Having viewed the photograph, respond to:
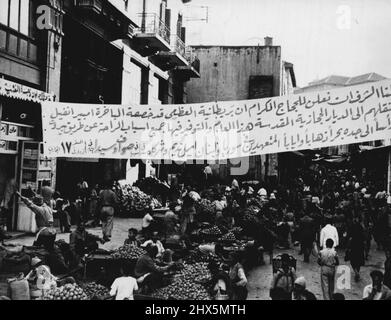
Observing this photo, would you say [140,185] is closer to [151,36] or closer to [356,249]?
[151,36]

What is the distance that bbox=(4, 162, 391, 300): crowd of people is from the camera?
7.29 metres

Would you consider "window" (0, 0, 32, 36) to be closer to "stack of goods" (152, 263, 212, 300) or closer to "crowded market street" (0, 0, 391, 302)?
"crowded market street" (0, 0, 391, 302)

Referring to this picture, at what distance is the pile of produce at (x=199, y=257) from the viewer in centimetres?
852

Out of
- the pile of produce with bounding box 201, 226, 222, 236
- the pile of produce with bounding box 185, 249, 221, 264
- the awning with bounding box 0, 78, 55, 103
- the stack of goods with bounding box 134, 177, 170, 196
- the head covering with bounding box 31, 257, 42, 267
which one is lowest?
the pile of produce with bounding box 185, 249, 221, 264

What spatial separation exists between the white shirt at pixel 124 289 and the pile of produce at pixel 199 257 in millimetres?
2077

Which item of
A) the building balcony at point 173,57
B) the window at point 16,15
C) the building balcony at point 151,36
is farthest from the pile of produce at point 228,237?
the building balcony at point 173,57

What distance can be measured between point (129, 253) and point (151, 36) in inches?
454

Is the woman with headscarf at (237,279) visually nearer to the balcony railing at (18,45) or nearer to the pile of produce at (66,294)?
the pile of produce at (66,294)

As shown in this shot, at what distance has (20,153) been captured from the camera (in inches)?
424

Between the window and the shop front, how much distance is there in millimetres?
1642

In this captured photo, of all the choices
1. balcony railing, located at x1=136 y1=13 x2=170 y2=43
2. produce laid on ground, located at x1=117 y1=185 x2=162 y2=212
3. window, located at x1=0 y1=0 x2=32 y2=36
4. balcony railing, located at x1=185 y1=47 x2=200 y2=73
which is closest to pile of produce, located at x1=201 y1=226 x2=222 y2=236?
produce laid on ground, located at x1=117 y1=185 x2=162 y2=212

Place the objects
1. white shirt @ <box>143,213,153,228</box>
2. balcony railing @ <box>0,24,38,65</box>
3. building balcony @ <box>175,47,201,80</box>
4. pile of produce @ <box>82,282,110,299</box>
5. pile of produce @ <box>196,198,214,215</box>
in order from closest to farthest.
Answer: pile of produce @ <box>82,282,110,299</box> < balcony railing @ <box>0,24,38,65</box> < white shirt @ <box>143,213,153,228</box> < pile of produce @ <box>196,198,214,215</box> < building balcony @ <box>175,47,201,80</box>

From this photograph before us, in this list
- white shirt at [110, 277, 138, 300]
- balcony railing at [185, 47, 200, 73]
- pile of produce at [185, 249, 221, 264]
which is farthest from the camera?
balcony railing at [185, 47, 200, 73]

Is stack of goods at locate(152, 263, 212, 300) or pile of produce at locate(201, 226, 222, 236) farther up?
pile of produce at locate(201, 226, 222, 236)
